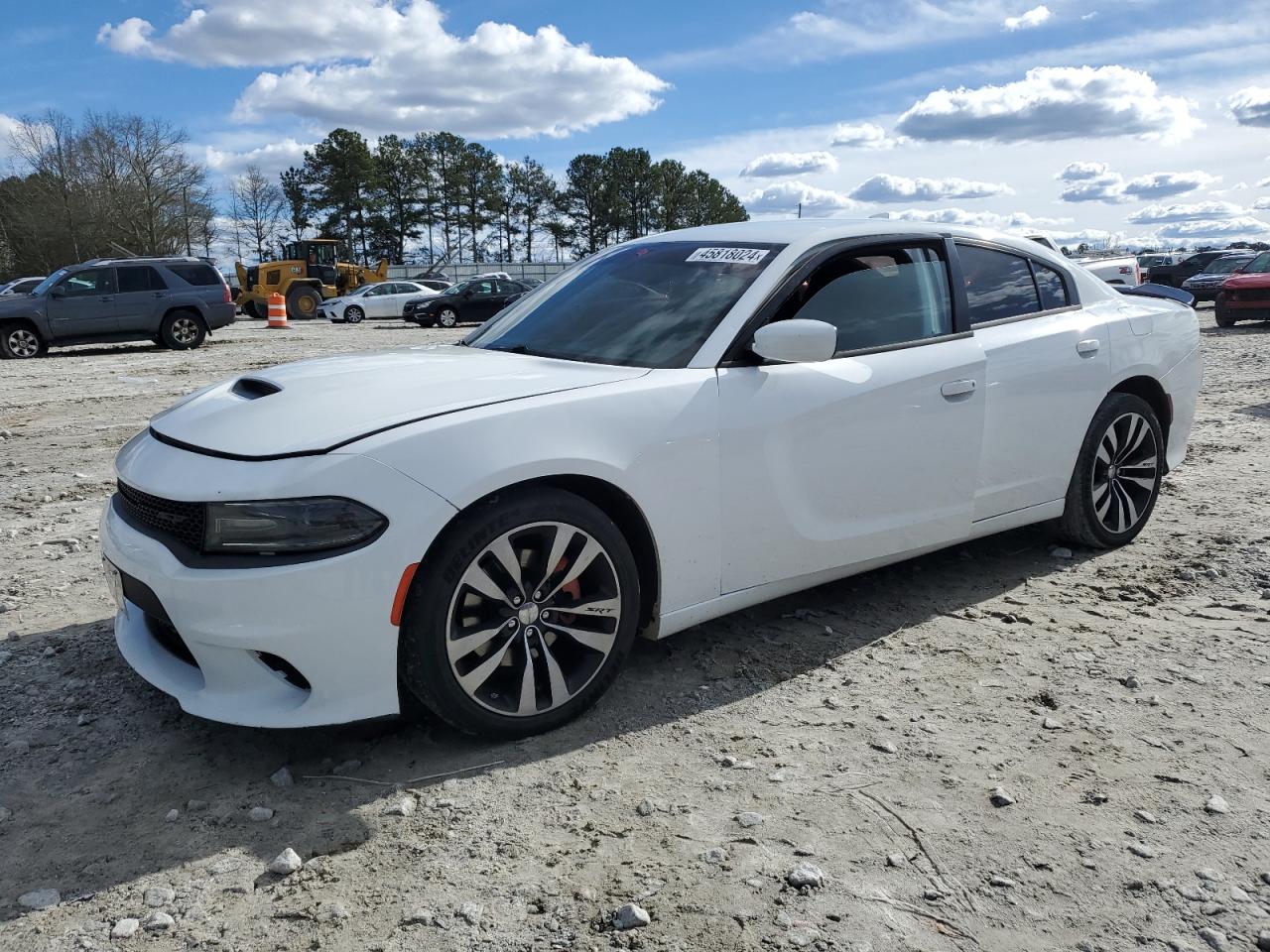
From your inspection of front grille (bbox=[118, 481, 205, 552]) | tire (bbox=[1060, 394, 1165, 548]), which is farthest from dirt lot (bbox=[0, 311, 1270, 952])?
front grille (bbox=[118, 481, 205, 552])

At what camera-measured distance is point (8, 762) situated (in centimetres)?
295

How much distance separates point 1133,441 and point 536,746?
11.1ft

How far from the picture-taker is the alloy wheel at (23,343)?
17.0 meters

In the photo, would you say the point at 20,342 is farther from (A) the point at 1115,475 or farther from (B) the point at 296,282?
(B) the point at 296,282

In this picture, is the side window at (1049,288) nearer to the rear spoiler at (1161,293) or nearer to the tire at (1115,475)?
the tire at (1115,475)

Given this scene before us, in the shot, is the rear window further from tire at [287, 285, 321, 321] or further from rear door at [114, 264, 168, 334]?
tire at [287, 285, 321, 321]

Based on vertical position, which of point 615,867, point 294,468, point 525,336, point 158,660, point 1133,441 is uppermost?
point 525,336

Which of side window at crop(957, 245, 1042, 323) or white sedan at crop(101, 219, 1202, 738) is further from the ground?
side window at crop(957, 245, 1042, 323)

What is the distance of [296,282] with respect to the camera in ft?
120

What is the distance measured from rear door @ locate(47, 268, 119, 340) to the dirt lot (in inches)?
595

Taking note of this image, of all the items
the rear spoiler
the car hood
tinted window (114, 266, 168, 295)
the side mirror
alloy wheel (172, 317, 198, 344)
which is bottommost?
alloy wheel (172, 317, 198, 344)

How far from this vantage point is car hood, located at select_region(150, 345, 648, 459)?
2785 mm

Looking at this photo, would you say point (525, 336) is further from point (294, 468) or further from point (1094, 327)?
point (1094, 327)

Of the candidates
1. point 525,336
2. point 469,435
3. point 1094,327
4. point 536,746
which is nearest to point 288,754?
point 536,746
